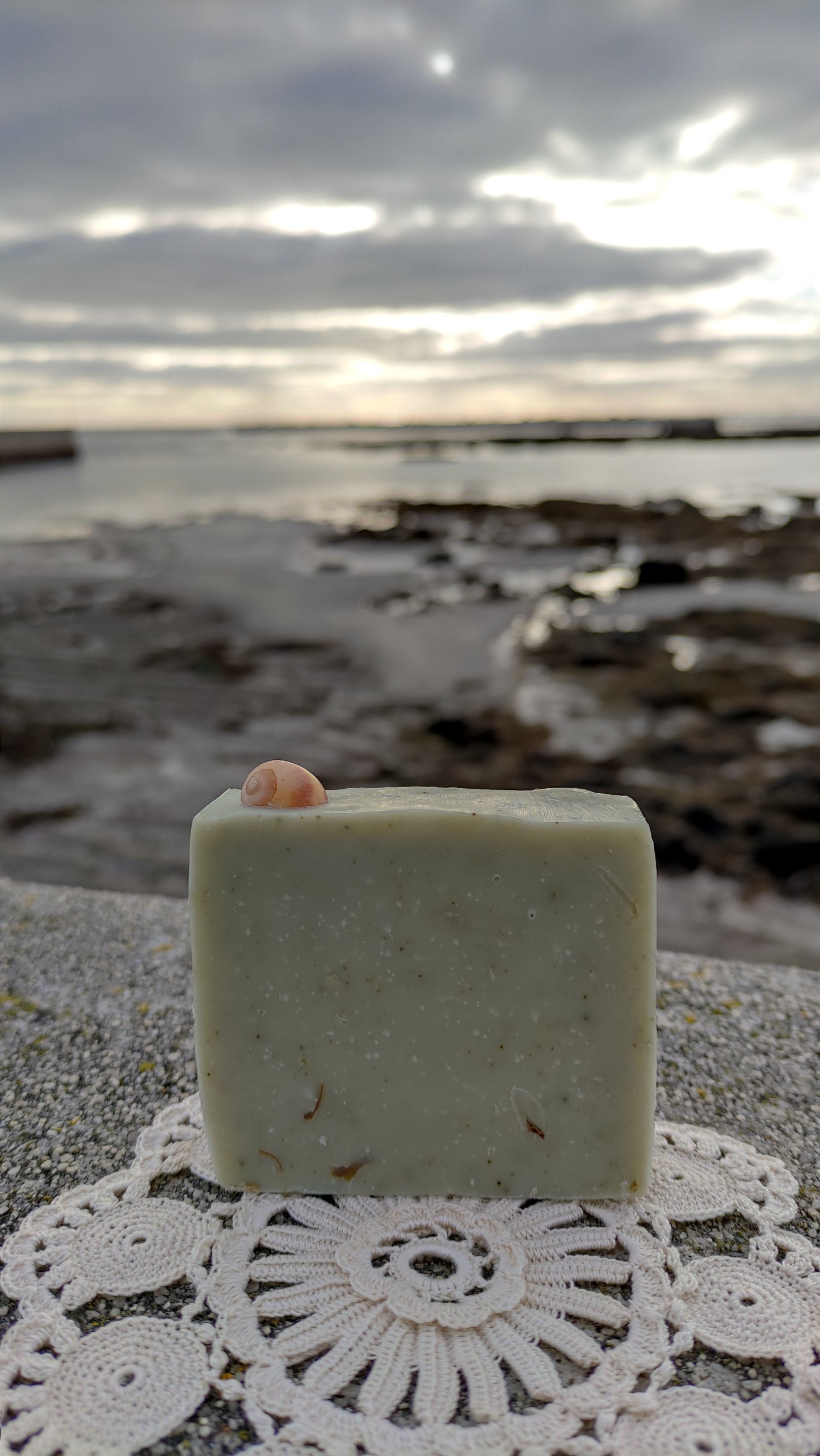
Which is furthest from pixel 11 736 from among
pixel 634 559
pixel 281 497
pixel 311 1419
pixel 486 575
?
pixel 281 497

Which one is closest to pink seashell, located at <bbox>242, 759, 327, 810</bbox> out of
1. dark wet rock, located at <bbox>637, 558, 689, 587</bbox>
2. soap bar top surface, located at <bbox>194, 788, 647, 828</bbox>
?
soap bar top surface, located at <bbox>194, 788, 647, 828</bbox>

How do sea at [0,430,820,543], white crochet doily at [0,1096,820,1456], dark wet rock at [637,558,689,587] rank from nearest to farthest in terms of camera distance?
white crochet doily at [0,1096,820,1456] < dark wet rock at [637,558,689,587] < sea at [0,430,820,543]

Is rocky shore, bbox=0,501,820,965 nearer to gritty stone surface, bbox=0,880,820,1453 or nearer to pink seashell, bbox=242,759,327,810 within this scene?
gritty stone surface, bbox=0,880,820,1453

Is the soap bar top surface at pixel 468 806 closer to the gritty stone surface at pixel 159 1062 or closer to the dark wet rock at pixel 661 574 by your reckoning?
the gritty stone surface at pixel 159 1062

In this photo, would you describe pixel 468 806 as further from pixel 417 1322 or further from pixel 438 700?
pixel 438 700

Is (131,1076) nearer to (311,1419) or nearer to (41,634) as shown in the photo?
(311,1419)

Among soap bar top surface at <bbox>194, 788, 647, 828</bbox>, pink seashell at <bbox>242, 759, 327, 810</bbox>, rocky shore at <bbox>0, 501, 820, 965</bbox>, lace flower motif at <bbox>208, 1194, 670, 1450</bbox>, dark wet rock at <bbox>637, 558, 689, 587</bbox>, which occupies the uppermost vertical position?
pink seashell at <bbox>242, 759, 327, 810</bbox>
